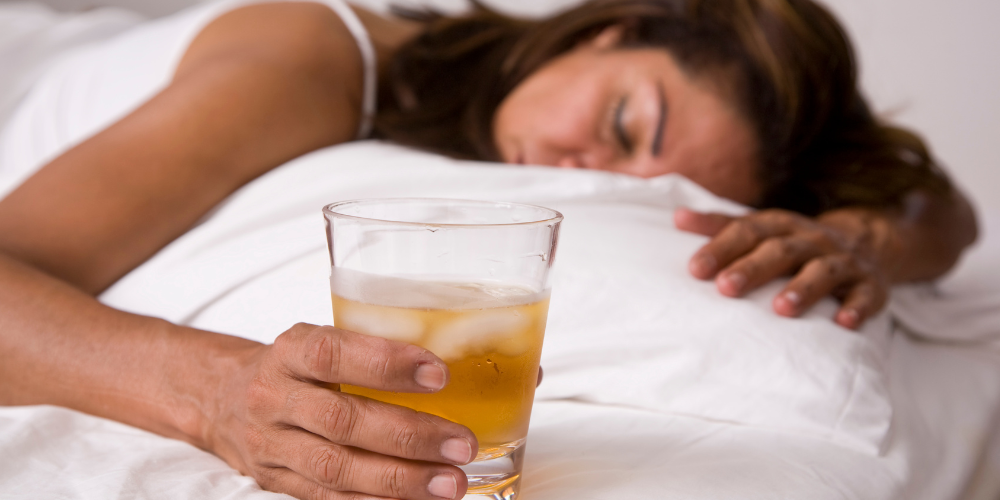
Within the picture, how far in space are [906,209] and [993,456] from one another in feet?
3.15

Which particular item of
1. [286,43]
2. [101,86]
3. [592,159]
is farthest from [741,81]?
[101,86]

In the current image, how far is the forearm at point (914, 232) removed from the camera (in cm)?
163

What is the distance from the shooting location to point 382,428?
56 cm

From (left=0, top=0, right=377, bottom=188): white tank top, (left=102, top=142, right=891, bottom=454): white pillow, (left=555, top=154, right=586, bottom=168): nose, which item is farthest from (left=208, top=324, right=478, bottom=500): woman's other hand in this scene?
(left=0, top=0, right=377, bottom=188): white tank top

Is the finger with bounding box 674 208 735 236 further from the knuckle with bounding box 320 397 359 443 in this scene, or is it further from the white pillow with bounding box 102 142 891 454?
the knuckle with bounding box 320 397 359 443

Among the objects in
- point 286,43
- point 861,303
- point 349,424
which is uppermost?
point 286,43

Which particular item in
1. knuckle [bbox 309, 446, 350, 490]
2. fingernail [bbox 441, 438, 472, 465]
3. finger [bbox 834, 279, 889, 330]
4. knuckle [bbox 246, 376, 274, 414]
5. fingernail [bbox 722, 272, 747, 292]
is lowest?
finger [bbox 834, 279, 889, 330]

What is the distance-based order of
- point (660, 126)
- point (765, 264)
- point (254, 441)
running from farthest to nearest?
1. point (660, 126)
2. point (765, 264)
3. point (254, 441)

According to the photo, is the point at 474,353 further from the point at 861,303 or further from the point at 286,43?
the point at 286,43

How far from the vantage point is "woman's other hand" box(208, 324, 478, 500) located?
547mm

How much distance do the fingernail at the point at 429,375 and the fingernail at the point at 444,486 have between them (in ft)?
0.27

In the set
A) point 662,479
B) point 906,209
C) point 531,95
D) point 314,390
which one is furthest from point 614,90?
point 314,390

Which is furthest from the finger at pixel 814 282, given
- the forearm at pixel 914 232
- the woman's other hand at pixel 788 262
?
the forearm at pixel 914 232

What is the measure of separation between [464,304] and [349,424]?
0.46ft
